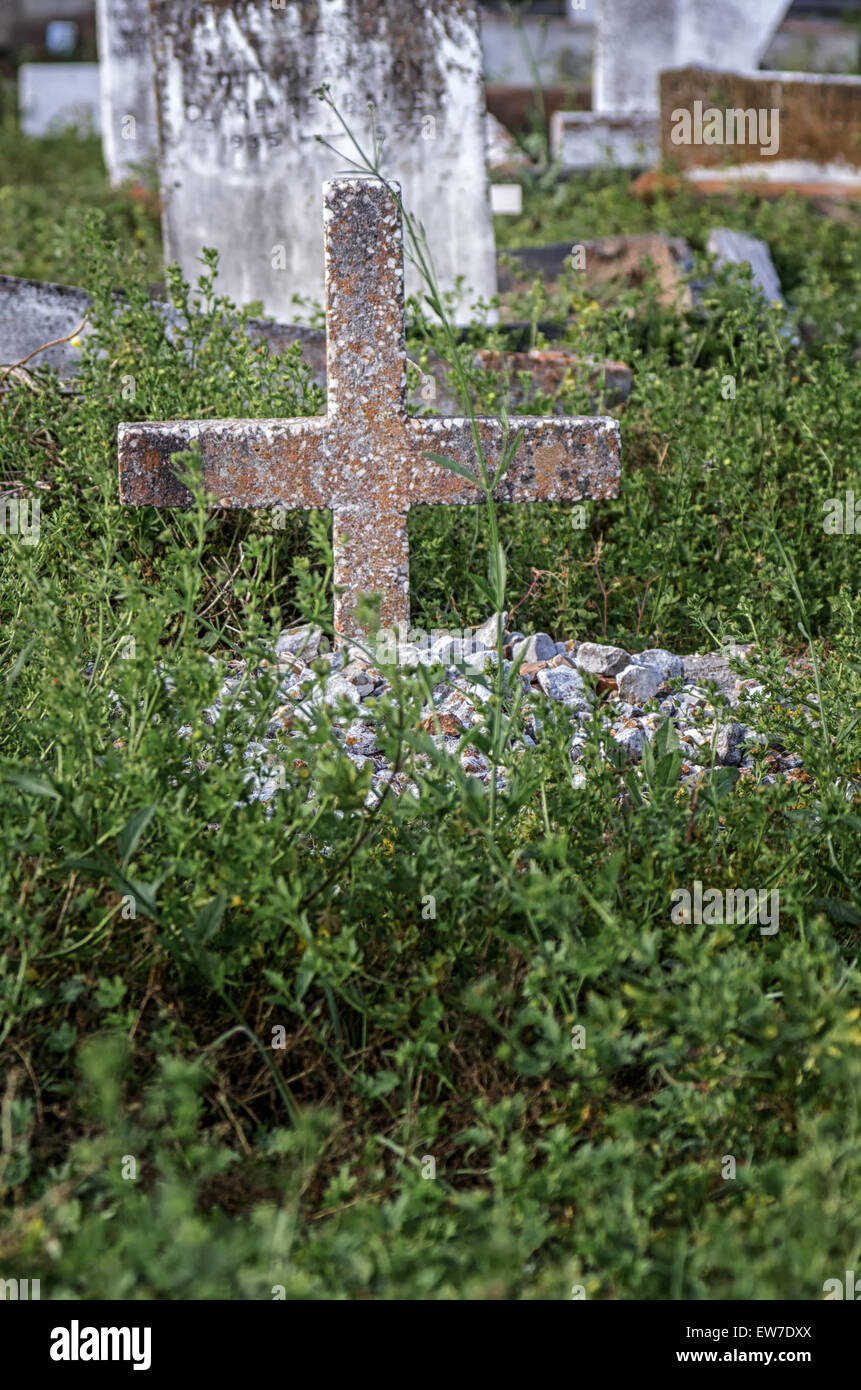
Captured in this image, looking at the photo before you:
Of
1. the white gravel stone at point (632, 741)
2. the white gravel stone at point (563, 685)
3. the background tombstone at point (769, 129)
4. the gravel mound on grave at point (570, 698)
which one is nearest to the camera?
the gravel mound on grave at point (570, 698)

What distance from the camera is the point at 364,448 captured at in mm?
3359

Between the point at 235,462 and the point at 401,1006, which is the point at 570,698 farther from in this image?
the point at 401,1006

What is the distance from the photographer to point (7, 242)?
259 inches

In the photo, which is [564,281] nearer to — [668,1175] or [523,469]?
[523,469]

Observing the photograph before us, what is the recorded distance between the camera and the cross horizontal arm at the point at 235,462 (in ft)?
10.6

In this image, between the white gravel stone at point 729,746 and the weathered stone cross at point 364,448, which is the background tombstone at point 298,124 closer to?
the weathered stone cross at point 364,448

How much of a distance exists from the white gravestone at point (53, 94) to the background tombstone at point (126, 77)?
3950 mm

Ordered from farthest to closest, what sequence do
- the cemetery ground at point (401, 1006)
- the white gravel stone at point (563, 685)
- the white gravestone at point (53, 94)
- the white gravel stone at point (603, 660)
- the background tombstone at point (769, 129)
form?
the white gravestone at point (53, 94)
the background tombstone at point (769, 129)
the white gravel stone at point (603, 660)
the white gravel stone at point (563, 685)
the cemetery ground at point (401, 1006)

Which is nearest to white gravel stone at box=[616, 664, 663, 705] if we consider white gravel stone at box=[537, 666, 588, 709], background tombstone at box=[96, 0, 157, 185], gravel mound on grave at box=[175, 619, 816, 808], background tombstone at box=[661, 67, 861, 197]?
gravel mound on grave at box=[175, 619, 816, 808]

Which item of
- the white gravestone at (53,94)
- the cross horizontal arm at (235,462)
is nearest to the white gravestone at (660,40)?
the white gravestone at (53,94)

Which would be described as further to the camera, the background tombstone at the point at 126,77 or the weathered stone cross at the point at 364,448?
the background tombstone at the point at 126,77

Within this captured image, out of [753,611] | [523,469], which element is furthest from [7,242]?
[753,611]

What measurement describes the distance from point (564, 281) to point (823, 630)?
2085 millimetres

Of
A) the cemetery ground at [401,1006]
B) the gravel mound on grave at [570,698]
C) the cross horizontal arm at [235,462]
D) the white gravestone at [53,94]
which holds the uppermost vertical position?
the white gravestone at [53,94]
